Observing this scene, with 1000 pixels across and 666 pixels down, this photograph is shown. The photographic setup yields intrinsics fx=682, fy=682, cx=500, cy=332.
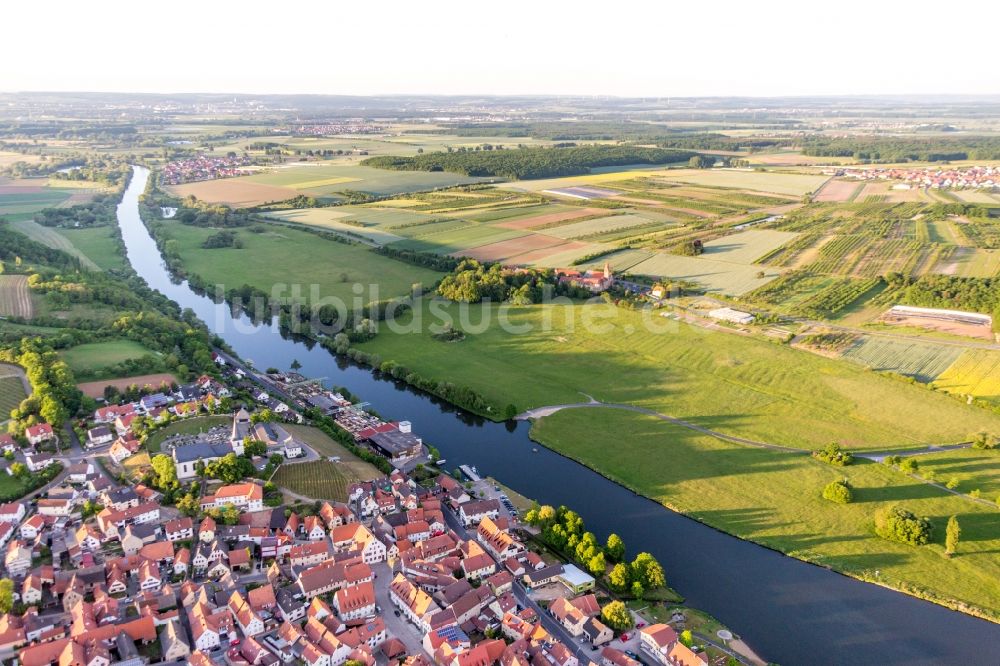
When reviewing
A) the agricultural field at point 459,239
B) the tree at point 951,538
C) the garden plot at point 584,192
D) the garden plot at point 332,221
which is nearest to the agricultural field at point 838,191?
the garden plot at point 584,192

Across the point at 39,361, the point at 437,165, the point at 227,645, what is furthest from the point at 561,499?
the point at 437,165

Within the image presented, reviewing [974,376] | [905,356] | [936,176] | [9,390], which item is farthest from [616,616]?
[936,176]

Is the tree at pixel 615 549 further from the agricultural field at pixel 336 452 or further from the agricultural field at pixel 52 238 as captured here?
the agricultural field at pixel 52 238

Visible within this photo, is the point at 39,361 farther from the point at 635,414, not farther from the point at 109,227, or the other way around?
the point at 109,227

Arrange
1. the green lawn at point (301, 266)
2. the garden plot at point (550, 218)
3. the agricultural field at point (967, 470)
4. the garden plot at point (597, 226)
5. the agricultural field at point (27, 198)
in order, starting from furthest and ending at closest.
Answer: the agricultural field at point (27, 198) → the garden plot at point (550, 218) → the garden plot at point (597, 226) → the green lawn at point (301, 266) → the agricultural field at point (967, 470)

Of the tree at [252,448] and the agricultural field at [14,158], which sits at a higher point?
the agricultural field at [14,158]

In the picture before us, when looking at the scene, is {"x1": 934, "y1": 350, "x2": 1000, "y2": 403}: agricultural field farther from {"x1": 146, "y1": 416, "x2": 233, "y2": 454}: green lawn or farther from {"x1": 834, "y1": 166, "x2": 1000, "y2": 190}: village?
{"x1": 834, "y1": 166, "x2": 1000, "y2": 190}: village

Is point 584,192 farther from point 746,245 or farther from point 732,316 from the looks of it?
point 732,316
